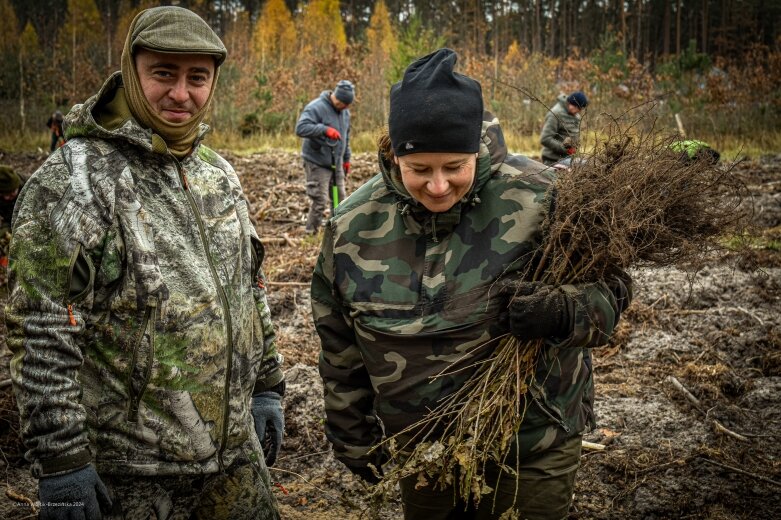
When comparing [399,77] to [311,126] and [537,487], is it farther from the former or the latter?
[537,487]

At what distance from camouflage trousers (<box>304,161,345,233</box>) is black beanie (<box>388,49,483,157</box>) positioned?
696 centimetres

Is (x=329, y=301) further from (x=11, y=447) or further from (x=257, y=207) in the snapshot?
(x=257, y=207)

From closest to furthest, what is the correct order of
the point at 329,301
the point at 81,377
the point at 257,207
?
the point at 81,377, the point at 329,301, the point at 257,207

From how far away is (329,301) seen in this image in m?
2.25

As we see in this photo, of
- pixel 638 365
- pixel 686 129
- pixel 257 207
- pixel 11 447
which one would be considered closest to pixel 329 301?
pixel 11 447

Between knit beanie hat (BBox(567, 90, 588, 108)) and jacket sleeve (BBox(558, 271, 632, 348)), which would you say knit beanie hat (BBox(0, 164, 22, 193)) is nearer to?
knit beanie hat (BBox(567, 90, 588, 108))

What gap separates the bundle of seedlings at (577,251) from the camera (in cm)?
198

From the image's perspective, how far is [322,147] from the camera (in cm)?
900

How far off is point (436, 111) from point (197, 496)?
1475mm

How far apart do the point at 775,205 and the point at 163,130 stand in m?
9.19

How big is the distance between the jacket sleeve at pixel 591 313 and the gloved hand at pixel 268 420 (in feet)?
3.82

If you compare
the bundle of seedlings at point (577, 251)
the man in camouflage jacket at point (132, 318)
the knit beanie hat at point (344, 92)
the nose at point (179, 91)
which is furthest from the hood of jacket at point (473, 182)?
the knit beanie hat at point (344, 92)

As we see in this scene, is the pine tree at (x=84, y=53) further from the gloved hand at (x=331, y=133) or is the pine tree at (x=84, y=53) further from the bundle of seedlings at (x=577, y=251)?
the bundle of seedlings at (x=577, y=251)

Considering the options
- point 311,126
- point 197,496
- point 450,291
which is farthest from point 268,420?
point 311,126
